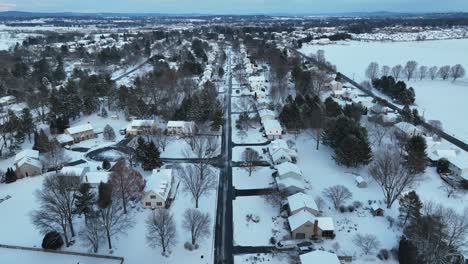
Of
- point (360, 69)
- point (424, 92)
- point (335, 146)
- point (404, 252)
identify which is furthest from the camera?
point (360, 69)

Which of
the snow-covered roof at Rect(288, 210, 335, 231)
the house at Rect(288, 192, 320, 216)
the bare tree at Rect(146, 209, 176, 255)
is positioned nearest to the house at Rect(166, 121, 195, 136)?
the bare tree at Rect(146, 209, 176, 255)

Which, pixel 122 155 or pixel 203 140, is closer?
pixel 122 155

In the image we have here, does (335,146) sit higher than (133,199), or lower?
higher

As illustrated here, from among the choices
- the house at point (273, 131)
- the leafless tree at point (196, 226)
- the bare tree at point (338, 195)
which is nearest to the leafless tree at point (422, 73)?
the house at point (273, 131)

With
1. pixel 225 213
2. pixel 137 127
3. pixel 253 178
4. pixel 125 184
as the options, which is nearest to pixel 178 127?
pixel 137 127

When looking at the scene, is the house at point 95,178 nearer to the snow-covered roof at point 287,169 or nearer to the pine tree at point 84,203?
the pine tree at point 84,203

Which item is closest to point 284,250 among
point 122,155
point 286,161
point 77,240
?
point 286,161

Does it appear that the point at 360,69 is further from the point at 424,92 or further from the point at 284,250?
the point at 284,250

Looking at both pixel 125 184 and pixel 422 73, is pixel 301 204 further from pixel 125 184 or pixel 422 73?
pixel 422 73
